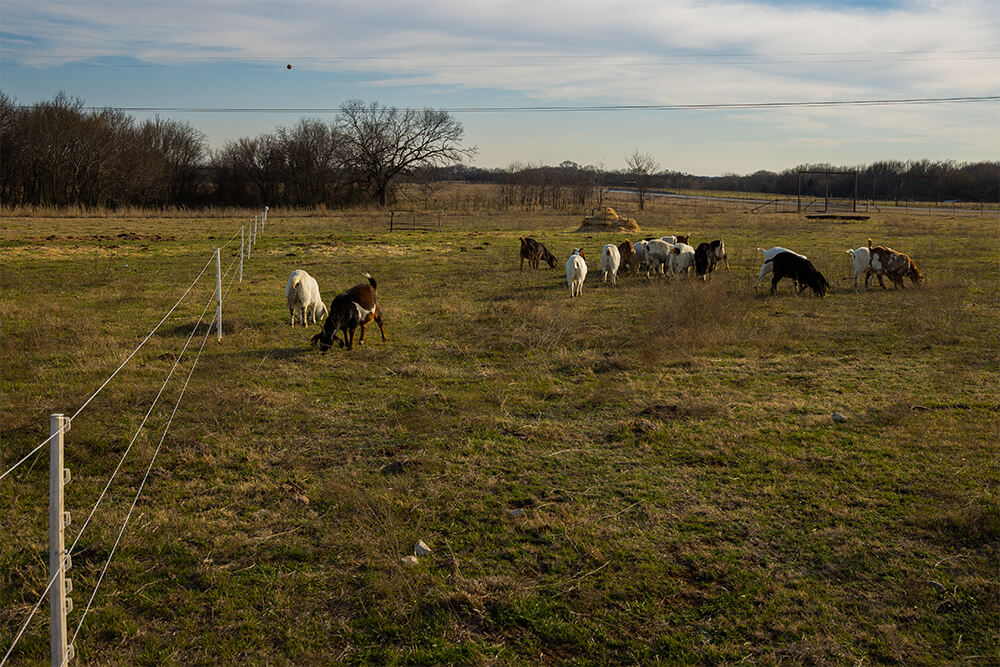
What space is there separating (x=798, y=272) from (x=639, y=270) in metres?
5.40

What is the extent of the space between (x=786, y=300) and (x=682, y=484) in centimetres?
1106

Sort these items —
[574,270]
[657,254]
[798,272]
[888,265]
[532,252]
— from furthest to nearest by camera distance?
1. [532,252]
2. [657,254]
3. [888,265]
4. [798,272]
5. [574,270]

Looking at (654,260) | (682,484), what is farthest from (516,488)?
(654,260)

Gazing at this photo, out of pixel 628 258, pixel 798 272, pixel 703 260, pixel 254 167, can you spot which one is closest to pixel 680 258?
pixel 703 260

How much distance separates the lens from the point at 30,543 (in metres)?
5.16

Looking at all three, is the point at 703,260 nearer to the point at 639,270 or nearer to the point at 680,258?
the point at 680,258

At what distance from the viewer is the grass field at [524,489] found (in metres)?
4.30

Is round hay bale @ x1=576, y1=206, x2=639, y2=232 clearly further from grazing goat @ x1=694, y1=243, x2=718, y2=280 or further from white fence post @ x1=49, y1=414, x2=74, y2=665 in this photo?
white fence post @ x1=49, y1=414, x2=74, y2=665

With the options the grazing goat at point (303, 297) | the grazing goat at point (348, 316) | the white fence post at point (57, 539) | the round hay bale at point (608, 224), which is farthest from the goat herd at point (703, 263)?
the round hay bale at point (608, 224)

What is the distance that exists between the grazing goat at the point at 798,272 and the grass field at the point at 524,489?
282 centimetres

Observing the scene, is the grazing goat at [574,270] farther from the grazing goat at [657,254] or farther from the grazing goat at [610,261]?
the grazing goat at [657,254]

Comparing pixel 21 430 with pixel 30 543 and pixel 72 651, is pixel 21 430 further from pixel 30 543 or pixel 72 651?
pixel 72 651

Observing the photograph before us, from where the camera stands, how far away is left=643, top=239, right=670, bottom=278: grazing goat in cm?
1977

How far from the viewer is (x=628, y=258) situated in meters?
20.2
